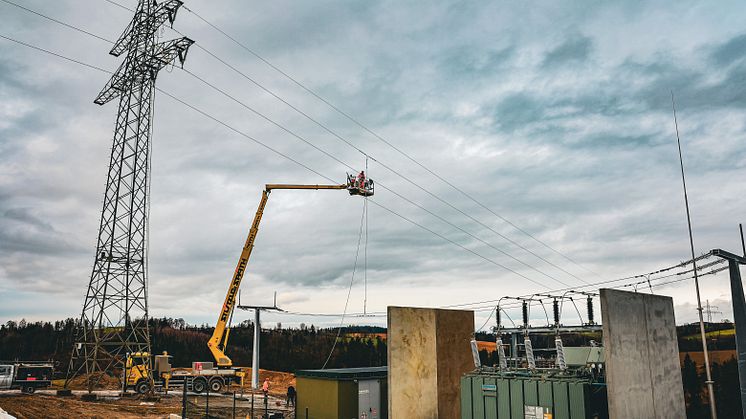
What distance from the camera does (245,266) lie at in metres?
45.7

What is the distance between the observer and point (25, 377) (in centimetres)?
4397

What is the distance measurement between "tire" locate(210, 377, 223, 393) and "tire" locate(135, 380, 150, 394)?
4927 mm

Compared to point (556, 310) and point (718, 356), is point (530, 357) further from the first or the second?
point (718, 356)

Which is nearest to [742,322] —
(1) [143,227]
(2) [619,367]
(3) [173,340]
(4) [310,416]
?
(2) [619,367]

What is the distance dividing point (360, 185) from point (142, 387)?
23.7 metres

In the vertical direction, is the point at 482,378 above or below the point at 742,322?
below

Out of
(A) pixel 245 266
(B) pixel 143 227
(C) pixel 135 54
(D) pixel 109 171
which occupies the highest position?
(C) pixel 135 54

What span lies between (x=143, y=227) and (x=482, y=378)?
31.0 metres

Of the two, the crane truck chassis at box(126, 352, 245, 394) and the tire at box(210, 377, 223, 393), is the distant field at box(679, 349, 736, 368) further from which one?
the tire at box(210, 377, 223, 393)

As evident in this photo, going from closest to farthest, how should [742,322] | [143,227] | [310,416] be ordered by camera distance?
[742,322], [310,416], [143,227]

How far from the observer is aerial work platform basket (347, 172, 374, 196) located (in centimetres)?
3972

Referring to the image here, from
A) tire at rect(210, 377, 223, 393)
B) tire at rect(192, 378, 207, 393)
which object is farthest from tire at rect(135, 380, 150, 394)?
tire at rect(210, 377, 223, 393)

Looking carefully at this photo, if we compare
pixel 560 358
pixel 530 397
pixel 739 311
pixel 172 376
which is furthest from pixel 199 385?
pixel 739 311

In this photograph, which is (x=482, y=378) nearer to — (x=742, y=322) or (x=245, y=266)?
(x=742, y=322)
